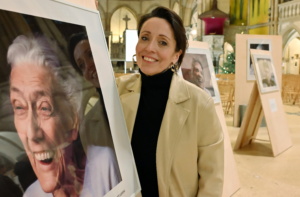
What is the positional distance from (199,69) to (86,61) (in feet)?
7.10

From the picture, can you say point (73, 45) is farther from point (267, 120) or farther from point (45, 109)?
point (267, 120)

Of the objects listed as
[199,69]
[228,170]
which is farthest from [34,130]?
[228,170]

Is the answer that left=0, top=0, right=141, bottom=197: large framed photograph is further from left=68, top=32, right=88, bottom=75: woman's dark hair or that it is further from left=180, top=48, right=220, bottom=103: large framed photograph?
left=180, top=48, right=220, bottom=103: large framed photograph

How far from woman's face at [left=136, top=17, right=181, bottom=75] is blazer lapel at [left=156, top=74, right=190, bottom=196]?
0.14m

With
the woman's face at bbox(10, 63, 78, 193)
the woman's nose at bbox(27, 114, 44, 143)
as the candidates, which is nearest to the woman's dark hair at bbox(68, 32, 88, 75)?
the woman's face at bbox(10, 63, 78, 193)

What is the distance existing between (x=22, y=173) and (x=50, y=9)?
397 millimetres

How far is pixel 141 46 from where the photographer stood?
4.26 feet

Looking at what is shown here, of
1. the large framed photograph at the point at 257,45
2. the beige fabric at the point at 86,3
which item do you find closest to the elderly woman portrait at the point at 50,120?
the beige fabric at the point at 86,3

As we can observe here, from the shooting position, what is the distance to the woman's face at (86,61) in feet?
2.99

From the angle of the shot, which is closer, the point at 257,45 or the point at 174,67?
the point at 174,67

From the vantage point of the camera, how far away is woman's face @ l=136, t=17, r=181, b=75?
4.22 feet

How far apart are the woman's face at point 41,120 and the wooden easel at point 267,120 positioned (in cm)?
441

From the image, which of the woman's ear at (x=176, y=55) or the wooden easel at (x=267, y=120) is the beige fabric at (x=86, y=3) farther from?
the wooden easel at (x=267, y=120)

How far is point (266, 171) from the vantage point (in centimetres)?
422
